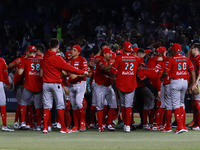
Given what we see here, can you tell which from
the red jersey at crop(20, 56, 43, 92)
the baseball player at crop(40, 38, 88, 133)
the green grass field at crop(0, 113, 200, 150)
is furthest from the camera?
the red jersey at crop(20, 56, 43, 92)

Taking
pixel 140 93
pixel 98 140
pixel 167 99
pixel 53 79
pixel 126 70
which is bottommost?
pixel 98 140

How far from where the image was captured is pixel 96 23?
25359 mm

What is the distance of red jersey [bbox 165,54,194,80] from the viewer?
38.4 ft

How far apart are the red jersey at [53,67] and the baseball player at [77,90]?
64 centimetres

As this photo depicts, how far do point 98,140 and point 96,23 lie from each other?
51.0 feet

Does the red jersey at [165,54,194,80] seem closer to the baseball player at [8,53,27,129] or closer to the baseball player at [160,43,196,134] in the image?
the baseball player at [160,43,196,134]

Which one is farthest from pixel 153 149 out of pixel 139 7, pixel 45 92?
pixel 139 7

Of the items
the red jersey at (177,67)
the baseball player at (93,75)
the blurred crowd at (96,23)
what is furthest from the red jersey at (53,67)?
the blurred crowd at (96,23)

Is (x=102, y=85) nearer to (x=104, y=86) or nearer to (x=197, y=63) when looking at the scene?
(x=104, y=86)

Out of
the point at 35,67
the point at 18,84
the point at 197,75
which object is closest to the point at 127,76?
the point at 197,75

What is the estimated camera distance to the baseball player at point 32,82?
1245 centimetres

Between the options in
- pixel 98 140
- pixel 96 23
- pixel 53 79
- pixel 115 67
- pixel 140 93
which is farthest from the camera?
pixel 96 23

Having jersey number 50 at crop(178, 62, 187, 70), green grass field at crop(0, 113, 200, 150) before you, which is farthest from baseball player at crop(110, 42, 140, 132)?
jersey number 50 at crop(178, 62, 187, 70)

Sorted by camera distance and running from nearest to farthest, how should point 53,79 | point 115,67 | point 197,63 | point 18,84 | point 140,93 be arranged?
1. point 53,79
2. point 115,67
3. point 197,63
4. point 140,93
5. point 18,84
